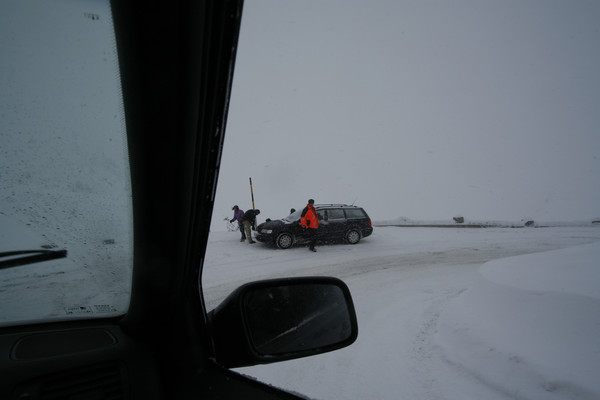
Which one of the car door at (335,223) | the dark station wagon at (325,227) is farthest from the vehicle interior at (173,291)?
the car door at (335,223)

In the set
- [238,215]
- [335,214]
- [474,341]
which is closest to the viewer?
[474,341]

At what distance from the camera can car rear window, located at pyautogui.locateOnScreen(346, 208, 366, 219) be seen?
10.5 m

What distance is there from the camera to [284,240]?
30.8 ft

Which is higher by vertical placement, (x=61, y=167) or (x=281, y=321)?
(x=61, y=167)

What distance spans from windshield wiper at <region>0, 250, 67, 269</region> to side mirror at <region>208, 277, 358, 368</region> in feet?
2.38

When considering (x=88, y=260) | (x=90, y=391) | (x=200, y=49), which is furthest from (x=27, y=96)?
(x=90, y=391)

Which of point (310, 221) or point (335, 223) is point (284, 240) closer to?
point (310, 221)

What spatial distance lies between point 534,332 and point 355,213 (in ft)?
26.4

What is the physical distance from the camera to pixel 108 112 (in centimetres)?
97

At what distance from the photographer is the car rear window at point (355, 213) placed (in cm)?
1048

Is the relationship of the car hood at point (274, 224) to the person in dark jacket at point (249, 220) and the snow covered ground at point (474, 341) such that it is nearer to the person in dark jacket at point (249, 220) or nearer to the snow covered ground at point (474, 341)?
the person in dark jacket at point (249, 220)

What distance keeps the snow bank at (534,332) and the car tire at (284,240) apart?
6098 millimetres

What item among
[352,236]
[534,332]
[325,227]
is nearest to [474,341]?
[534,332]

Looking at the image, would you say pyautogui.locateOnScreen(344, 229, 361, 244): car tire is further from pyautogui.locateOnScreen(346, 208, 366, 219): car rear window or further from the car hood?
the car hood
